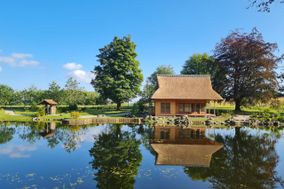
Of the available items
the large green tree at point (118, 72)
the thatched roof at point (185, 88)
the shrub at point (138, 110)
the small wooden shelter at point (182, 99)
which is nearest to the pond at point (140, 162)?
the small wooden shelter at point (182, 99)

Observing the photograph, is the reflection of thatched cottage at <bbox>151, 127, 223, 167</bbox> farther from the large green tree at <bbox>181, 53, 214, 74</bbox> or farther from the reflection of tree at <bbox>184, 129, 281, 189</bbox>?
the large green tree at <bbox>181, 53, 214, 74</bbox>

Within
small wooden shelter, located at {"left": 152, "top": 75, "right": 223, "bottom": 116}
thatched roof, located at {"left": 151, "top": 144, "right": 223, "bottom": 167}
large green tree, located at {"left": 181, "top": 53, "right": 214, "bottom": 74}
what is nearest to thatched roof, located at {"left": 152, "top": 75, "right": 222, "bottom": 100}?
small wooden shelter, located at {"left": 152, "top": 75, "right": 223, "bottom": 116}

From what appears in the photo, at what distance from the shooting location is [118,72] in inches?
1726

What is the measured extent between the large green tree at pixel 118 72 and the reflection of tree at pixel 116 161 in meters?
23.3

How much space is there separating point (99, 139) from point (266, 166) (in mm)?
10944

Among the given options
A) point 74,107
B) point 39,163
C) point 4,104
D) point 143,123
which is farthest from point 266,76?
point 4,104

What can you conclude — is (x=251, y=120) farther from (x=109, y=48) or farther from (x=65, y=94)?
(x=65, y=94)

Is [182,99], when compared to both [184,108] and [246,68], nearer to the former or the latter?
[184,108]

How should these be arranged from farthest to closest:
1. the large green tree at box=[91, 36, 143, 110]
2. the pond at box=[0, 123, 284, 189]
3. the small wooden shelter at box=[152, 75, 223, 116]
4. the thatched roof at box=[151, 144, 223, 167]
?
the large green tree at box=[91, 36, 143, 110] < the small wooden shelter at box=[152, 75, 223, 116] < the thatched roof at box=[151, 144, 223, 167] < the pond at box=[0, 123, 284, 189]

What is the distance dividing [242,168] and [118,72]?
3379 cm

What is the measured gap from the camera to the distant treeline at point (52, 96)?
185 feet

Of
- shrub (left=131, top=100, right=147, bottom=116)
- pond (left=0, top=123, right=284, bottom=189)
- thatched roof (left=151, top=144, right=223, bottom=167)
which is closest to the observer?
pond (left=0, top=123, right=284, bottom=189)

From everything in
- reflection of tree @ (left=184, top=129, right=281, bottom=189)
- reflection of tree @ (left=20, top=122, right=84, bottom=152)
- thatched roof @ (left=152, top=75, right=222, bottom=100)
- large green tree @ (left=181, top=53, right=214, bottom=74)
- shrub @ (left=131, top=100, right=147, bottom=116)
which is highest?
large green tree @ (left=181, top=53, right=214, bottom=74)

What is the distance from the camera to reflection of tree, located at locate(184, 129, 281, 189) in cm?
978
